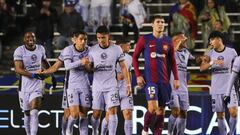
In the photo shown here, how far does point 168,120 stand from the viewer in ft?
64.3

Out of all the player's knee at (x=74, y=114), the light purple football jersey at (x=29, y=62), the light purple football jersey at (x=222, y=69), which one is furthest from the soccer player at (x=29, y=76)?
the light purple football jersey at (x=222, y=69)

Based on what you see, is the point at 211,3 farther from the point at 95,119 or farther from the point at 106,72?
the point at 95,119

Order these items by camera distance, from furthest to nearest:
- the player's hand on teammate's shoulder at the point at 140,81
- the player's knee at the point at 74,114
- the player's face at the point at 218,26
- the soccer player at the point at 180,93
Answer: the player's face at the point at 218,26, the soccer player at the point at 180,93, the player's knee at the point at 74,114, the player's hand on teammate's shoulder at the point at 140,81

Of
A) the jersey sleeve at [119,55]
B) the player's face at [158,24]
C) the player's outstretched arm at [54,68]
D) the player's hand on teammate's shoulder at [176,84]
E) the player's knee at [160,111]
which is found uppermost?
the player's face at [158,24]

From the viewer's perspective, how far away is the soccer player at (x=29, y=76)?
18.9 m

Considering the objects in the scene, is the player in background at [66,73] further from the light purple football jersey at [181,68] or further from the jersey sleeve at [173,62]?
the light purple football jersey at [181,68]

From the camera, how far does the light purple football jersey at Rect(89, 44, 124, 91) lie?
17891 mm

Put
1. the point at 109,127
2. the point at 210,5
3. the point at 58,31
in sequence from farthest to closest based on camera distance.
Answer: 1. the point at 58,31
2. the point at 210,5
3. the point at 109,127

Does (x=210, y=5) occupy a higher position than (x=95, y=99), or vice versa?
(x=210, y=5)

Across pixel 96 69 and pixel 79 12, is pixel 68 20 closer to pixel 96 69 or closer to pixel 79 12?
pixel 79 12

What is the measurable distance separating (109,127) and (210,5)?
6378mm

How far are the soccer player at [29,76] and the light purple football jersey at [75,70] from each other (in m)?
0.81

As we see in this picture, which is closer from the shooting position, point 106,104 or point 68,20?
point 106,104

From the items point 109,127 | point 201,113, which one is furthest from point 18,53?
point 201,113
